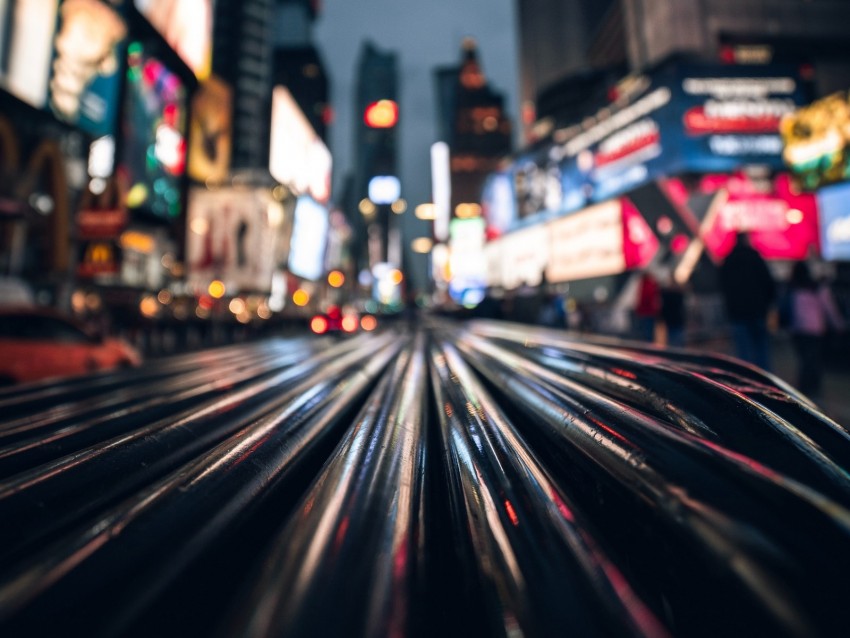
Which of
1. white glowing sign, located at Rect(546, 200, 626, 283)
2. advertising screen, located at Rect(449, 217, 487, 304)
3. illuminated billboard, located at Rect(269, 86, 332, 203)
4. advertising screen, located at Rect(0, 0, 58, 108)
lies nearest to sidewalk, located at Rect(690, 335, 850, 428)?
white glowing sign, located at Rect(546, 200, 626, 283)

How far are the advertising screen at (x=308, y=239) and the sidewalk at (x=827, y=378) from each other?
3233cm

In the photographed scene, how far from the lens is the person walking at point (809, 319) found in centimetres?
515

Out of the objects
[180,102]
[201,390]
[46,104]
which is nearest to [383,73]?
[180,102]

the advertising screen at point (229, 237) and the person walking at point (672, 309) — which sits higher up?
the advertising screen at point (229, 237)

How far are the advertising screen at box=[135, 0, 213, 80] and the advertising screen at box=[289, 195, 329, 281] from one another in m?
14.9

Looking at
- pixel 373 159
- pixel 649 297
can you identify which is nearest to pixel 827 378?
pixel 649 297

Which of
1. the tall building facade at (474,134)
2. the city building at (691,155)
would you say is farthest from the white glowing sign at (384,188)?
the tall building facade at (474,134)

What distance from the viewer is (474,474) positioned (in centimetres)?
88

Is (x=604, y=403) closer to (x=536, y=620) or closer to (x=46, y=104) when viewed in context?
(x=536, y=620)

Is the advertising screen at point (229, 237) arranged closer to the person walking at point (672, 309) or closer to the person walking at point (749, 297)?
the person walking at point (672, 309)

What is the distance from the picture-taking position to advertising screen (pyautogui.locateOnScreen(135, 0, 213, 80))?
1463 cm

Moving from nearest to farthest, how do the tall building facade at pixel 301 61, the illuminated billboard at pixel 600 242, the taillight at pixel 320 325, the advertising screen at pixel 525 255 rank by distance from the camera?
the taillight at pixel 320 325
the illuminated billboard at pixel 600 242
the advertising screen at pixel 525 255
the tall building facade at pixel 301 61

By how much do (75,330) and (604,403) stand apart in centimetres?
733

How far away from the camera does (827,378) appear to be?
19.7 ft
